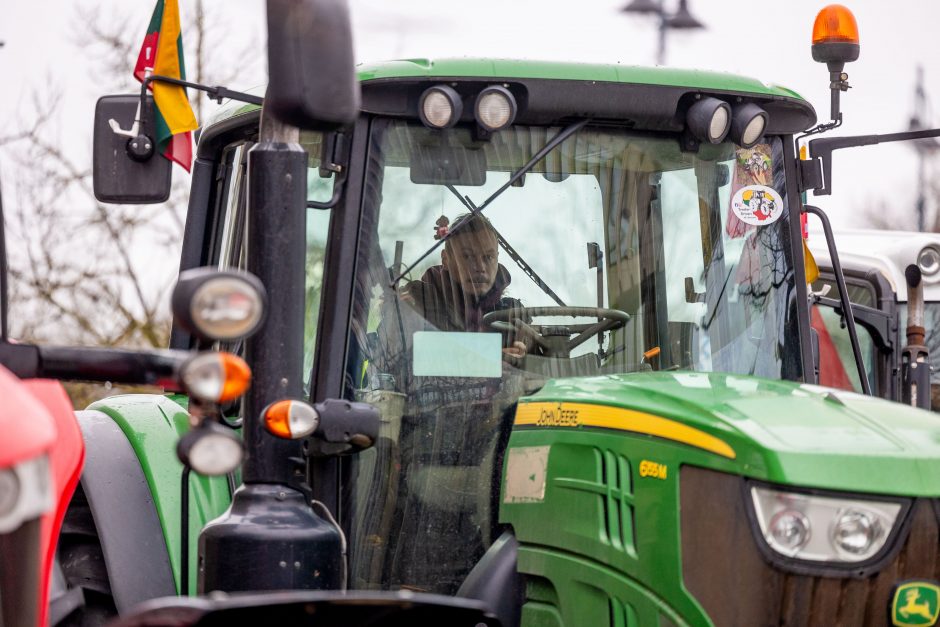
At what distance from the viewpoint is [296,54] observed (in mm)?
2789

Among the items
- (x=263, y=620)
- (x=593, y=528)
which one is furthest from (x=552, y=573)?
(x=263, y=620)

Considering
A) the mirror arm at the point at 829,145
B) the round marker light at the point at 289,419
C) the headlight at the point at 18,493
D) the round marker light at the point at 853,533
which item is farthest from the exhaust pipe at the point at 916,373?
the headlight at the point at 18,493

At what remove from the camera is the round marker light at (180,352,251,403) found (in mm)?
2391

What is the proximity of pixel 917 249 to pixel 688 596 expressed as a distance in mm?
6278

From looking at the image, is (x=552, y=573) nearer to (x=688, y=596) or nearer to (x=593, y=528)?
(x=593, y=528)

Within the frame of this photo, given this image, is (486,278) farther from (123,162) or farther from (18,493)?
(18,493)

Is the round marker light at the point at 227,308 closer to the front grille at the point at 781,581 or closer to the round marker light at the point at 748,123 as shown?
the front grille at the point at 781,581

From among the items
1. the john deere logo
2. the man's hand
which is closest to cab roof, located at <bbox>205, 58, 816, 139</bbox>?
the man's hand

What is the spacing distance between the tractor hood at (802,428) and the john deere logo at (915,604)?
189mm

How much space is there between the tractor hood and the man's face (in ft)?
1.42

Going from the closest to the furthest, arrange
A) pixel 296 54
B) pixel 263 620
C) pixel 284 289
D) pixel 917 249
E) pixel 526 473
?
pixel 263 620 < pixel 296 54 < pixel 284 289 < pixel 526 473 < pixel 917 249

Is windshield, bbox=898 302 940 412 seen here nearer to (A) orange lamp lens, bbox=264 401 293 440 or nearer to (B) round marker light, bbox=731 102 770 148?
(B) round marker light, bbox=731 102 770 148

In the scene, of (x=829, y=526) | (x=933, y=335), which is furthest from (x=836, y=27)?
(x=933, y=335)

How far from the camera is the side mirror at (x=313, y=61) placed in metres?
2.77
